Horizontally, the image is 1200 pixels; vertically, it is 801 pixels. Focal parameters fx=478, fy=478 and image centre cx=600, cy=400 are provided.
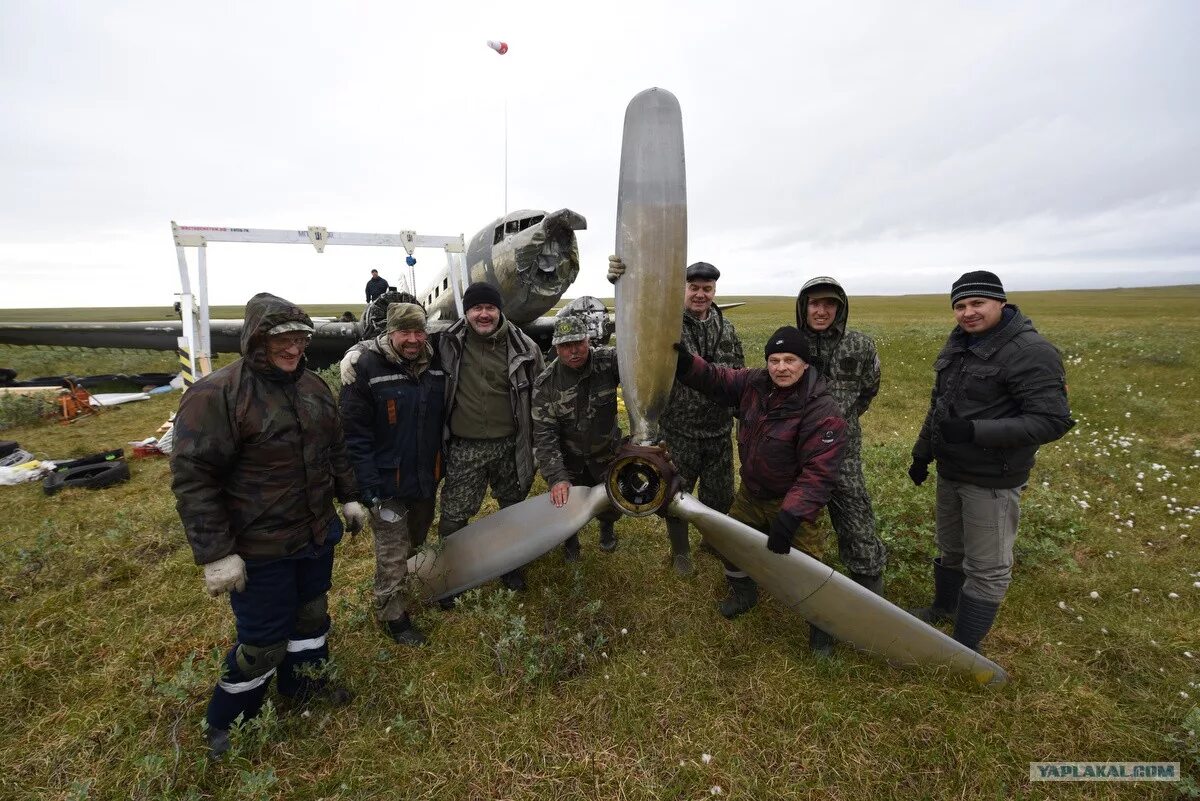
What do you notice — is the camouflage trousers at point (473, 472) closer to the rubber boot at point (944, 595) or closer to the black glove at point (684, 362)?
the black glove at point (684, 362)

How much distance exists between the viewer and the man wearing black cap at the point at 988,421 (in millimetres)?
2814

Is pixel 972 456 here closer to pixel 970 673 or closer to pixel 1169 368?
pixel 970 673

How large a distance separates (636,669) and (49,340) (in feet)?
66.0

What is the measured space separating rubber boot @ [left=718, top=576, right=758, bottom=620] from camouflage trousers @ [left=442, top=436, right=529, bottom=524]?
1949mm

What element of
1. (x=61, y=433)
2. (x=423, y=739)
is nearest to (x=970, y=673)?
(x=423, y=739)

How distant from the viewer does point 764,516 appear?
141 inches

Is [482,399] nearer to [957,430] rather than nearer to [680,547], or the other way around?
[680,547]

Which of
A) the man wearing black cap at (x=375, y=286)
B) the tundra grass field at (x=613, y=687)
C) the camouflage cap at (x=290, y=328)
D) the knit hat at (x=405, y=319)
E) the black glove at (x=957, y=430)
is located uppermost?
the man wearing black cap at (x=375, y=286)

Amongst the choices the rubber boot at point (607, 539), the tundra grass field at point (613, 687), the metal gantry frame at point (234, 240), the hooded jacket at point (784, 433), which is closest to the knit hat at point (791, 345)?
the hooded jacket at point (784, 433)

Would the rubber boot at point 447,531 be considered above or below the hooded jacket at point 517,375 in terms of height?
below

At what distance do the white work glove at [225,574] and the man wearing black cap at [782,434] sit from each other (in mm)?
2847

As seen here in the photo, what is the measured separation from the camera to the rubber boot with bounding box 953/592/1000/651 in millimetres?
3199

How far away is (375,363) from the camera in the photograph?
11.5 ft

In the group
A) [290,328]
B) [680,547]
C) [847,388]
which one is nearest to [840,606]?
[847,388]
